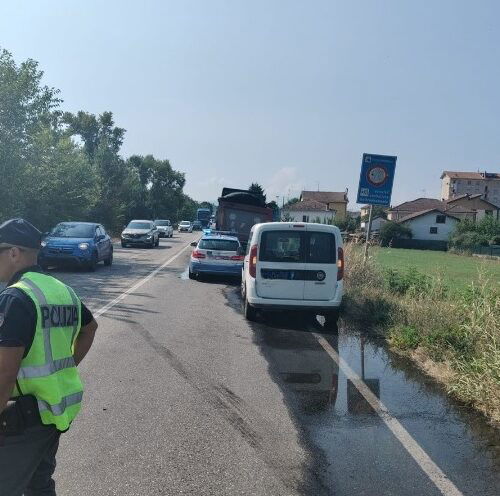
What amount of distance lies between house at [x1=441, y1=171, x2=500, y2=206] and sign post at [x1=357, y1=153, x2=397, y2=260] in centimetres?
12380

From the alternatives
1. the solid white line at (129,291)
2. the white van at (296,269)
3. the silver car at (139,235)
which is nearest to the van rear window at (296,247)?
the white van at (296,269)

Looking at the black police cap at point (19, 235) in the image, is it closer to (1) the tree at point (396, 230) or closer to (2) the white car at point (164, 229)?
(2) the white car at point (164, 229)

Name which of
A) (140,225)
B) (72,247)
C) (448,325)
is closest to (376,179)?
(448,325)

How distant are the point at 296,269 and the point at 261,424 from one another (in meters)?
5.17

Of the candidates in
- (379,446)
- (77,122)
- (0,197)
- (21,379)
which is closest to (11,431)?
(21,379)

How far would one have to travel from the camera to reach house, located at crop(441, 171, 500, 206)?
13112 centimetres

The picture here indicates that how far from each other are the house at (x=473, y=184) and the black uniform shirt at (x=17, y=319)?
13616cm

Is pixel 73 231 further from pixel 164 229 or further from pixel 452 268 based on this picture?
pixel 164 229

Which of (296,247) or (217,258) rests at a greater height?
(296,247)

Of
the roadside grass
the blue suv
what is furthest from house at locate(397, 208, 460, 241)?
the roadside grass

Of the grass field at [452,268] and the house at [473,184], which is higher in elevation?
the house at [473,184]

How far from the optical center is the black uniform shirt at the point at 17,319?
226cm

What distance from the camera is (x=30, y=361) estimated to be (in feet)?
7.84

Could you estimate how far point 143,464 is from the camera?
4.11m
